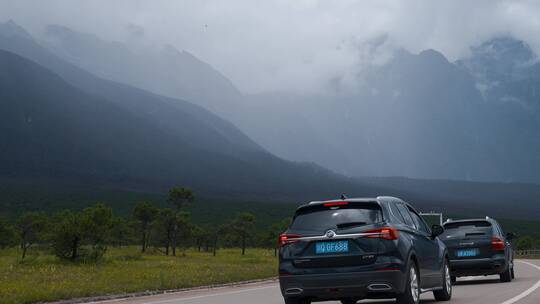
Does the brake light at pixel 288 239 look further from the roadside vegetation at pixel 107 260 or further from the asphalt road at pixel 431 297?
the roadside vegetation at pixel 107 260

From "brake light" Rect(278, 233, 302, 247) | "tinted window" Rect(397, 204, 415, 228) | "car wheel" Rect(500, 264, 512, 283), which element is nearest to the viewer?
"brake light" Rect(278, 233, 302, 247)

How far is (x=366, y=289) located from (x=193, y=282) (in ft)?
42.9

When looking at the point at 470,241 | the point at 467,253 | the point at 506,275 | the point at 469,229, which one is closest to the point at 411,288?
the point at 467,253

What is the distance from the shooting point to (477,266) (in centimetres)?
2030

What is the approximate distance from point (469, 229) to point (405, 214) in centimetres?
847

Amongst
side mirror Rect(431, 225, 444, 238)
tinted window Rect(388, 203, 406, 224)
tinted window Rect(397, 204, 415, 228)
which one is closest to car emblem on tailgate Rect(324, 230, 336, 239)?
tinted window Rect(388, 203, 406, 224)

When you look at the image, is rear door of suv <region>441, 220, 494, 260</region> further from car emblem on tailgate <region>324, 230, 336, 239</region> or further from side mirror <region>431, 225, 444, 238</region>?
car emblem on tailgate <region>324, 230, 336, 239</region>

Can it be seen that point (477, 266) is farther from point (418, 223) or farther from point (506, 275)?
point (418, 223)

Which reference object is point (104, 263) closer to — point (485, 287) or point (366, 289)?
point (485, 287)

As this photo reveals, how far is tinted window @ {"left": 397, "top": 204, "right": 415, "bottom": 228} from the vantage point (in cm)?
1293

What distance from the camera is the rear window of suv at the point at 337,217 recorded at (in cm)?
1175

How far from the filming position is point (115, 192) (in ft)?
583

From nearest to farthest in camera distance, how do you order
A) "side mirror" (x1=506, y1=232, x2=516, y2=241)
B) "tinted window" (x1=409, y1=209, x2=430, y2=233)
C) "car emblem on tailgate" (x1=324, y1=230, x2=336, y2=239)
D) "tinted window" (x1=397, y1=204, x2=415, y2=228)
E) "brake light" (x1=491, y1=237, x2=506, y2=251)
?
"car emblem on tailgate" (x1=324, y1=230, x2=336, y2=239) < "tinted window" (x1=397, y1=204, x2=415, y2=228) < "tinted window" (x1=409, y1=209, x2=430, y2=233) < "brake light" (x1=491, y1=237, x2=506, y2=251) < "side mirror" (x1=506, y1=232, x2=516, y2=241)

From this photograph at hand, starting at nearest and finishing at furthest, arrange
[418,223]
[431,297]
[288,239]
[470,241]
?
[288,239], [418,223], [431,297], [470,241]
